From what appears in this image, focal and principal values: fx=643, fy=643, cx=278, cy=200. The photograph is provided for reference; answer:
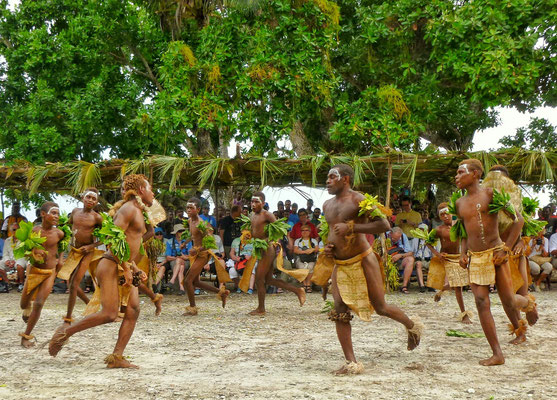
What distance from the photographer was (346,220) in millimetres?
5625

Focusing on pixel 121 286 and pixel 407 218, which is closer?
pixel 121 286

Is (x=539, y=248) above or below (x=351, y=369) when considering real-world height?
above

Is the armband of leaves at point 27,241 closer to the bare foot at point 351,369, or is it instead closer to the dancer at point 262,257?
the dancer at point 262,257

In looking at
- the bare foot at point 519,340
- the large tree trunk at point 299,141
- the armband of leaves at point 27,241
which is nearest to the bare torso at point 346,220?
the bare foot at point 519,340

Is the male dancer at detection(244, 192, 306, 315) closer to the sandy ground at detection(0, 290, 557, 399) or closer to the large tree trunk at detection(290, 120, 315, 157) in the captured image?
the sandy ground at detection(0, 290, 557, 399)

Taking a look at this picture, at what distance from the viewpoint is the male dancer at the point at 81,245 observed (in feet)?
25.4

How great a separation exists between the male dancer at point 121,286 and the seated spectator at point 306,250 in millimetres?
7188

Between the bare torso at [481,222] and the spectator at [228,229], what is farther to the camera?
the spectator at [228,229]

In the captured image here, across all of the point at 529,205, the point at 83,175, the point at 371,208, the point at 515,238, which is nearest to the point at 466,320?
the point at 529,205

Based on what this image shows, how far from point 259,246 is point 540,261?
6.49 metres

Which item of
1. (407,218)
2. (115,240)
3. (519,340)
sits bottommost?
(519,340)

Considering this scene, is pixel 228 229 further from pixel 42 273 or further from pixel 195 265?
pixel 42 273

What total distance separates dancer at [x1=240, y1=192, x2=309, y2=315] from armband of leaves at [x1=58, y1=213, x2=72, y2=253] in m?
2.86

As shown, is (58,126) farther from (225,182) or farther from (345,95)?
(345,95)
